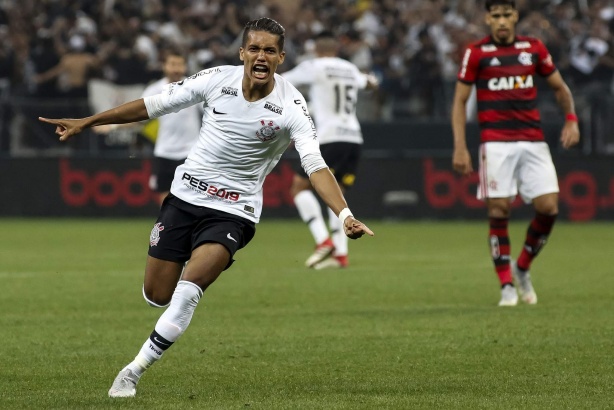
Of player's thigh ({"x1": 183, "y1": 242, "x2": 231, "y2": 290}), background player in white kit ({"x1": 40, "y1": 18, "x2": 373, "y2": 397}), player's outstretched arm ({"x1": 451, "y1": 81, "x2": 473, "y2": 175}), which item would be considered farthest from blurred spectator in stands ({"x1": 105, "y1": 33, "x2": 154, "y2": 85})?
player's thigh ({"x1": 183, "y1": 242, "x2": 231, "y2": 290})

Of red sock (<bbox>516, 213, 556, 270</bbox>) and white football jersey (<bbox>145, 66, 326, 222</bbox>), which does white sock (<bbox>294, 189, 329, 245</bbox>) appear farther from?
white football jersey (<bbox>145, 66, 326, 222</bbox>)

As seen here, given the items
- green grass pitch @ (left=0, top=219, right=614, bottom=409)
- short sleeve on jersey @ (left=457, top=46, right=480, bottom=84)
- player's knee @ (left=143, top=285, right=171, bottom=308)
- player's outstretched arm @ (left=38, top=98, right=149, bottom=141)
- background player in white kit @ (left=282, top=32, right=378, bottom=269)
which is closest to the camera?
green grass pitch @ (left=0, top=219, right=614, bottom=409)

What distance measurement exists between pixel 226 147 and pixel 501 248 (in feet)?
14.3

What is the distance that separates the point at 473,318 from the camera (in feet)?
31.7

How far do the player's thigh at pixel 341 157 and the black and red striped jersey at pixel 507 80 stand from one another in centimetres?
415

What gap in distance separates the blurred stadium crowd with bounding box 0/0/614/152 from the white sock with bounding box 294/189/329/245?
7232mm

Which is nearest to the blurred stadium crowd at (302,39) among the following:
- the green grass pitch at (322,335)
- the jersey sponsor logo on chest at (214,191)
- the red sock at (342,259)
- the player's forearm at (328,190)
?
the green grass pitch at (322,335)

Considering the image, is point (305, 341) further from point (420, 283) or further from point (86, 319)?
point (420, 283)

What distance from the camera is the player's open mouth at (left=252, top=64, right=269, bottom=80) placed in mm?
6758

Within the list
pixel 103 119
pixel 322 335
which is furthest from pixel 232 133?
pixel 322 335

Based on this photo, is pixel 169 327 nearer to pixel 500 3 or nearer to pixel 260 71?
pixel 260 71

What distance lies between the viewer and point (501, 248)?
35.3ft

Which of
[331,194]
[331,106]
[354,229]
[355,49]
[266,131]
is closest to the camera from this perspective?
[354,229]

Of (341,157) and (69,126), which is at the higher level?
(69,126)
